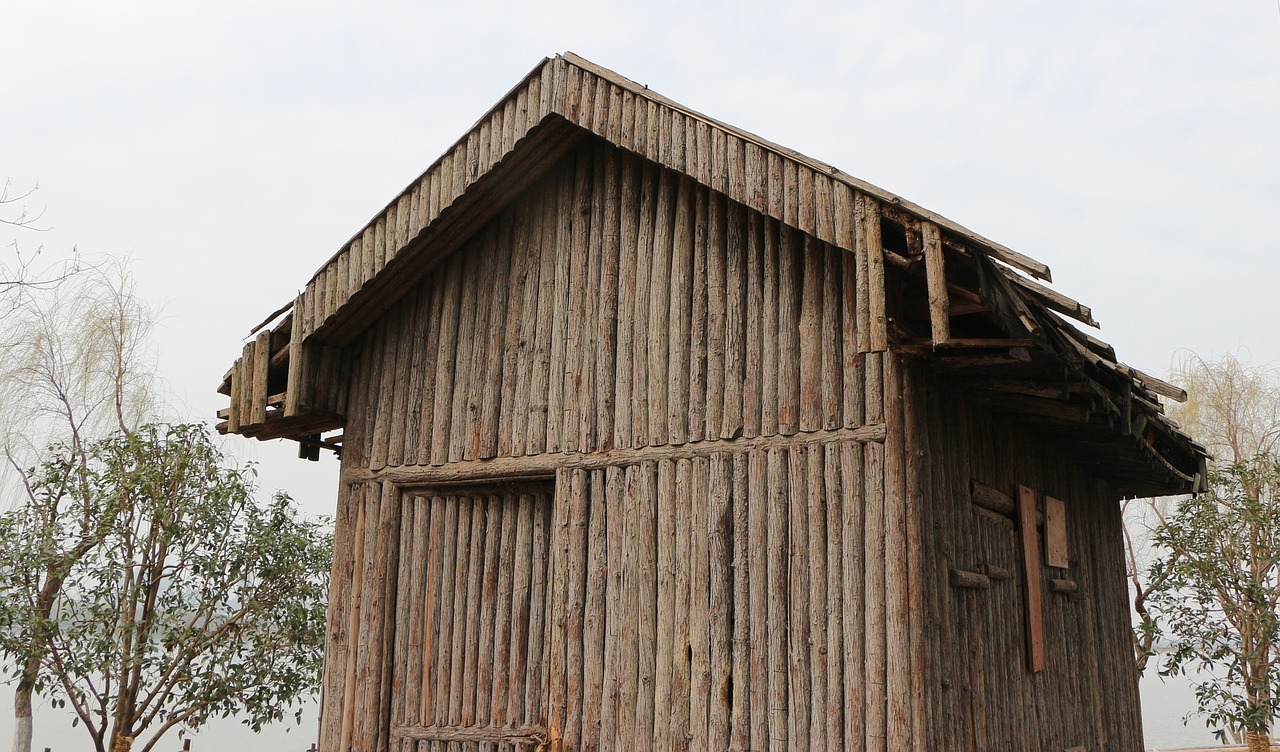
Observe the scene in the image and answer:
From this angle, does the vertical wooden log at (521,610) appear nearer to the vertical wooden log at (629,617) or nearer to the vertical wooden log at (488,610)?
the vertical wooden log at (488,610)

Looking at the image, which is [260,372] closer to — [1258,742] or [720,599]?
[720,599]

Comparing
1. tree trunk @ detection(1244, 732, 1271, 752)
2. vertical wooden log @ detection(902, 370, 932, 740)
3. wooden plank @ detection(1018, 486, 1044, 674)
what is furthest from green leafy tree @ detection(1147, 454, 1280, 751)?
vertical wooden log @ detection(902, 370, 932, 740)

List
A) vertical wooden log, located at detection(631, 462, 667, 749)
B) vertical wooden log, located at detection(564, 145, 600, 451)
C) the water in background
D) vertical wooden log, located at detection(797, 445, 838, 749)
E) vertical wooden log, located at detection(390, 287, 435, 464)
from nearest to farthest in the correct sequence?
vertical wooden log, located at detection(797, 445, 838, 749), vertical wooden log, located at detection(631, 462, 667, 749), vertical wooden log, located at detection(564, 145, 600, 451), vertical wooden log, located at detection(390, 287, 435, 464), the water in background

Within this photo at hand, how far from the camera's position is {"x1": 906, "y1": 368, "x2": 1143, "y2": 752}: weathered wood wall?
24.4 ft

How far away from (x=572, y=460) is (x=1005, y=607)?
3640mm

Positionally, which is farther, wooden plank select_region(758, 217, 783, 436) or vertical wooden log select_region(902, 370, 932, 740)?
wooden plank select_region(758, 217, 783, 436)

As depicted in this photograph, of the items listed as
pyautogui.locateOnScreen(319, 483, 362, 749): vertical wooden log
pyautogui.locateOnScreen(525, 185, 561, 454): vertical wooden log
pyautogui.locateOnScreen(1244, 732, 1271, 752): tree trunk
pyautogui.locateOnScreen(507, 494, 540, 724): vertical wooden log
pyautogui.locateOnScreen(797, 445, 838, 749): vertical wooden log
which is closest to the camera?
pyautogui.locateOnScreen(797, 445, 838, 749): vertical wooden log

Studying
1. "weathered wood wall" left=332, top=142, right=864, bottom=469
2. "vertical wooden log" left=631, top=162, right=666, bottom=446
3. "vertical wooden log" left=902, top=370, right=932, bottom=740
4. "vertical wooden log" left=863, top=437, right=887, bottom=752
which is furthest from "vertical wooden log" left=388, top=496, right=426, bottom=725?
"vertical wooden log" left=902, top=370, right=932, bottom=740

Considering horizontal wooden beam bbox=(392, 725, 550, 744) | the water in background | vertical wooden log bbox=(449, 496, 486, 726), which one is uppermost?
vertical wooden log bbox=(449, 496, 486, 726)

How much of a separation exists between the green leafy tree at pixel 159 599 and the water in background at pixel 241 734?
17.8 m

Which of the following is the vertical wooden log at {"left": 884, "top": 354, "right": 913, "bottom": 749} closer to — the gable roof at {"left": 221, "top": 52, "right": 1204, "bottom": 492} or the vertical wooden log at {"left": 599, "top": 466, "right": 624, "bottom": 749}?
the gable roof at {"left": 221, "top": 52, "right": 1204, "bottom": 492}

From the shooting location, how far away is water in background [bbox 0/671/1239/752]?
123ft

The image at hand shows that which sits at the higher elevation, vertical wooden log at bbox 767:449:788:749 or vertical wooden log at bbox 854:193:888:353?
vertical wooden log at bbox 854:193:888:353

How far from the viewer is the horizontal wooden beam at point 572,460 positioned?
7.50 meters
